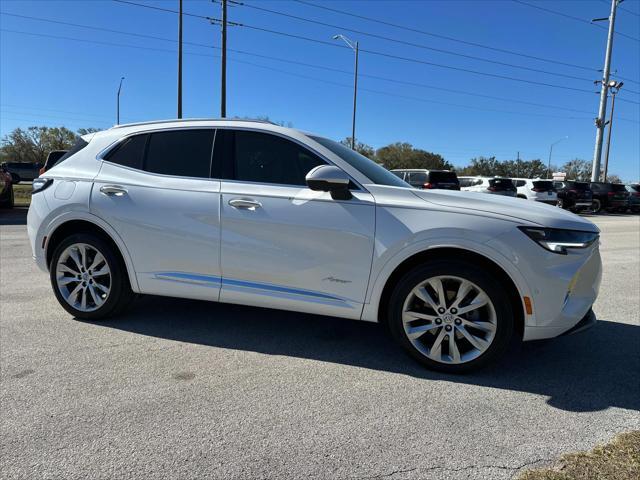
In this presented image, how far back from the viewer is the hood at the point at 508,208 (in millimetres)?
3197

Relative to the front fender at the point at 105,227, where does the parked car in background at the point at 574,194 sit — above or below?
above

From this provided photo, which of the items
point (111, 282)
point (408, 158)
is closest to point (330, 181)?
point (111, 282)

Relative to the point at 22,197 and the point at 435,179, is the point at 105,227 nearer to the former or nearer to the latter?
the point at 435,179

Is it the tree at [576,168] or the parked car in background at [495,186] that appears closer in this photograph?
the parked car in background at [495,186]

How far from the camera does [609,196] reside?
27.6 metres

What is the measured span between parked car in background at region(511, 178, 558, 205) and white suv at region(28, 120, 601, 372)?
21559 millimetres

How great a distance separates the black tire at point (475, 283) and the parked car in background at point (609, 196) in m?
28.5

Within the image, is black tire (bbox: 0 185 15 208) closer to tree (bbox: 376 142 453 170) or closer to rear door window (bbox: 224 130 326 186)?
rear door window (bbox: 224 130 326 186)

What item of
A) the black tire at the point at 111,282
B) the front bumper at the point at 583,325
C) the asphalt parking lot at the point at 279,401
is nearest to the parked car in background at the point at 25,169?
the black tire at the point at 111,282

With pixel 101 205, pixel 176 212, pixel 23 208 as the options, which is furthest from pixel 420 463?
pixel 23 208

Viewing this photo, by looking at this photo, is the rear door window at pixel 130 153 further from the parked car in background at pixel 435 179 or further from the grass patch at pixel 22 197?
the parked car in background at pixel 435 179

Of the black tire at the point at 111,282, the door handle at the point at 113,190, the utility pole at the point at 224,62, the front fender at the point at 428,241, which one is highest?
the utility pole at the point at 224,62

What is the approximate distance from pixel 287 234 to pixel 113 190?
5.52 feet

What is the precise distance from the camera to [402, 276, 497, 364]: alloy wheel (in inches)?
128
